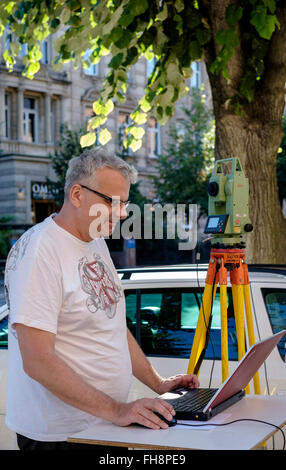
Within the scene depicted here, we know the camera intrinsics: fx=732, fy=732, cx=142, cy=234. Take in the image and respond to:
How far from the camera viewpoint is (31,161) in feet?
99.4

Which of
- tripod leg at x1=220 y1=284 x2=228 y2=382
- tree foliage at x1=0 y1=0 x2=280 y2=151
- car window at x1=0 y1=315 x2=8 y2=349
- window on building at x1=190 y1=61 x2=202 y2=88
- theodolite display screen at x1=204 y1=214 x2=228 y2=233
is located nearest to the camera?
tripod leg at x1=220 y1=284 x2=228 y2=382

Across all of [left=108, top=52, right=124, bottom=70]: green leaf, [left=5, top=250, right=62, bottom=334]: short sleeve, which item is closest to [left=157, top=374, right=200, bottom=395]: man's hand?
[left=5, top=250, right=62, bottom=334]: short sleeve

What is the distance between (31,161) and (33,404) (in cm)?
2824

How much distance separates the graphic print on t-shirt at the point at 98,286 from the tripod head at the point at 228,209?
1790 millimetres

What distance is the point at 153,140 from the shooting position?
120ft

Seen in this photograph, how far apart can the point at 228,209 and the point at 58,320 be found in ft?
7.43

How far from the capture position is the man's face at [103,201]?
2.71 metres

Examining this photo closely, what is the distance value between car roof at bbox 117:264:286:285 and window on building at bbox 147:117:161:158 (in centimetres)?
3123

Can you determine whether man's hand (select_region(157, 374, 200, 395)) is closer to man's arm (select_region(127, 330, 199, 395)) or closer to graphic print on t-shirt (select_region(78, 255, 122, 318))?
man's arm (select_region(127, 330, 199, 395))

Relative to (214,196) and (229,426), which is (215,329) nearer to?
(214,196)

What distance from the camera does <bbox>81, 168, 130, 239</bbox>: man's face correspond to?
8.87 ft

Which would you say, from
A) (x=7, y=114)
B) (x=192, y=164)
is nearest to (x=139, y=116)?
(x=192, y=164)

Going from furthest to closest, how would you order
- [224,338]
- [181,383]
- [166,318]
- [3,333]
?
[3,333], [166,318], [224,338], [181,383]

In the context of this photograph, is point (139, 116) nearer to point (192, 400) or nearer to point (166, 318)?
point (166, 318)
